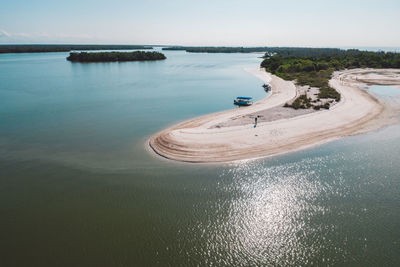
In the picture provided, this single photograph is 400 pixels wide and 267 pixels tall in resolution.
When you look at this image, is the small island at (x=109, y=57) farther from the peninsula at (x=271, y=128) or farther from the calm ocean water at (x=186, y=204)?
the peninsula at (x=271, y=128)

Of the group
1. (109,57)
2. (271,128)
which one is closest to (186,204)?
(271,128)

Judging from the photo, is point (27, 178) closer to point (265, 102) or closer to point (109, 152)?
point (109, 152)

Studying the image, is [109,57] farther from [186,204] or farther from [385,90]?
[186,204]

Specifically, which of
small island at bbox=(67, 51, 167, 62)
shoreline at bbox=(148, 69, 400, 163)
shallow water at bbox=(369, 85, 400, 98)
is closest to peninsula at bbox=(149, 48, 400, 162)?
shoreline at bbox=(148, 69, 400, 163)

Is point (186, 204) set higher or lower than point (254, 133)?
lower

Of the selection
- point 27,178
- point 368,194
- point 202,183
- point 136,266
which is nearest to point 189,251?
point 136,266
